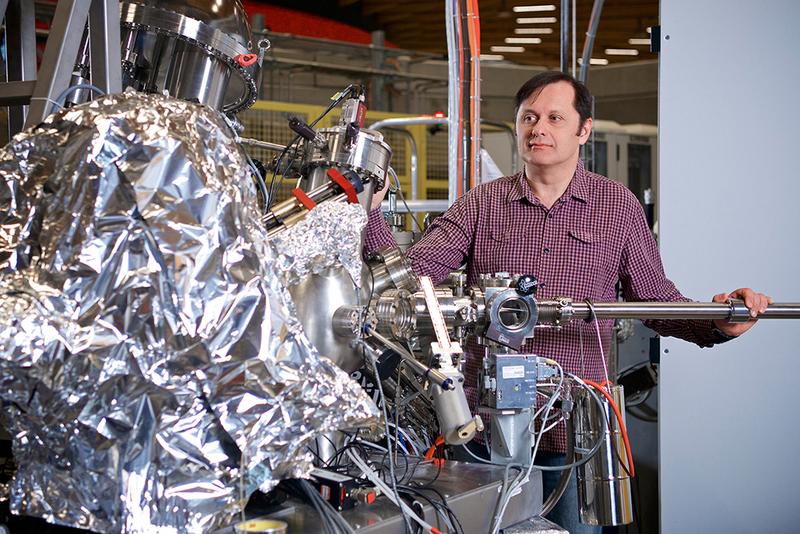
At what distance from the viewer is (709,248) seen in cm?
253

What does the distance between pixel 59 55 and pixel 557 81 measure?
4.26 ft

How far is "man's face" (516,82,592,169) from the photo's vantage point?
2.11 meters

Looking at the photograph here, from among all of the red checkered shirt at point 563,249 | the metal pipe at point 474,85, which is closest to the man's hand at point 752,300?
the red checkered shirt at point 563,249

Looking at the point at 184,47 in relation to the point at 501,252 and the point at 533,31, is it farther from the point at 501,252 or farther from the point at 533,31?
the point at 533,31

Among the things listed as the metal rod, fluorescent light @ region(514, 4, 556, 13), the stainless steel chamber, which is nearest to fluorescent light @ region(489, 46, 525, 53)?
fluorescent light @ region(514, 4, 556, 13)

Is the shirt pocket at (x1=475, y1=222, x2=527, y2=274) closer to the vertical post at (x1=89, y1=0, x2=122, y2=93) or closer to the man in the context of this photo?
the man

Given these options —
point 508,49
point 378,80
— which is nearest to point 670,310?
point 378,80

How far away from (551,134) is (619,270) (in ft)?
1.23

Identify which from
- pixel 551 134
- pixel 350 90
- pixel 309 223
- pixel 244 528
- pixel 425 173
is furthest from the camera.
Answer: pixel 425 173

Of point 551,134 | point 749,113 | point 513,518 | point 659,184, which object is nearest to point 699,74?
point 749,113

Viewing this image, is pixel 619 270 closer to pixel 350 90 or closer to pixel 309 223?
pixel 350 90

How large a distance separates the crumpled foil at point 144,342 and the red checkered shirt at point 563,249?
1058 millimetres

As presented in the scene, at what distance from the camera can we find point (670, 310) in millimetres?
1540

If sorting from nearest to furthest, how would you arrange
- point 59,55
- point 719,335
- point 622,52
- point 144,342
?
point 144,342, point 59,55, point 719,335, point 622,52
